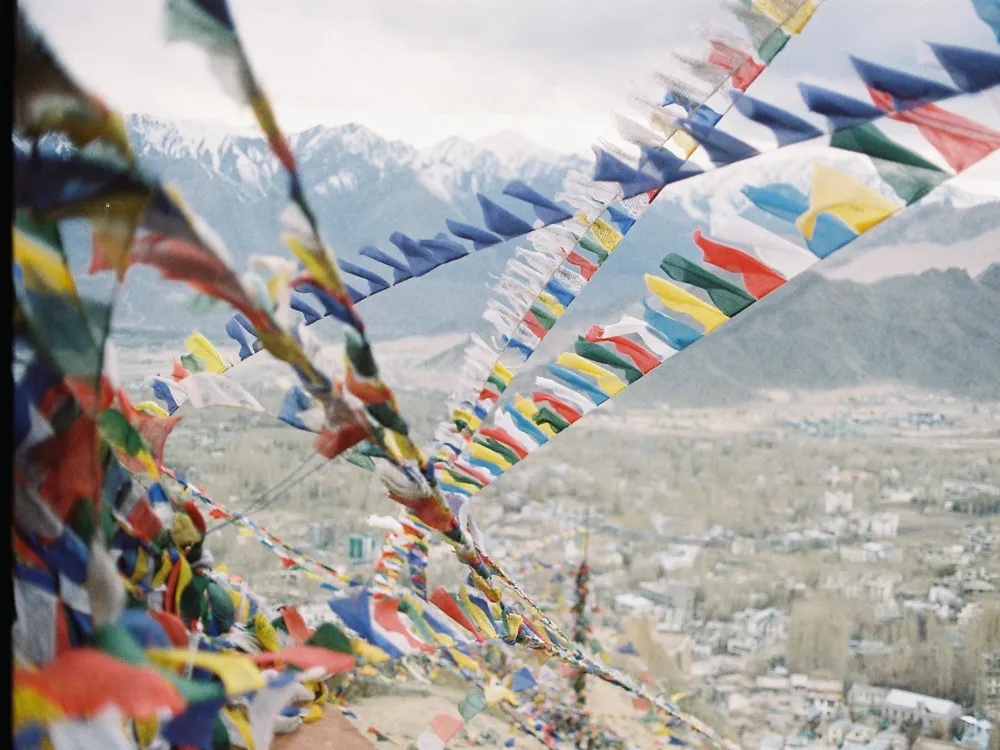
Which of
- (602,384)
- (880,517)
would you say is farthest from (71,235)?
(880,517)

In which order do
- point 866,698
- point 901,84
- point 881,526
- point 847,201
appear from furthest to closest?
point 881,526
point 866,698
point 847,201
point 901,84

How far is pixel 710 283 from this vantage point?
1.35m

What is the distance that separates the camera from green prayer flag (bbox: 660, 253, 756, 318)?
1319 mm

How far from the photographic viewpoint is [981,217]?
22422 millimetres

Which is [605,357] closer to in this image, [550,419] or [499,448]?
[550,419]

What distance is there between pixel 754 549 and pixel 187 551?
11588 mm

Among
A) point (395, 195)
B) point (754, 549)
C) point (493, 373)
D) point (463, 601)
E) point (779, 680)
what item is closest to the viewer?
point (463, 601)

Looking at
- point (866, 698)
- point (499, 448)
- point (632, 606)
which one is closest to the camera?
point (499, 448)

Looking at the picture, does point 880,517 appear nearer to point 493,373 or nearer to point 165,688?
point 493,373

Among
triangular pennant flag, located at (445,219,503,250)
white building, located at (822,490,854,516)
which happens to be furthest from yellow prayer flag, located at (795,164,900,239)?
white building, located at (822,490,854,516)

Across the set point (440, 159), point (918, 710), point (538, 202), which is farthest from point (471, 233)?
point (440, 159)

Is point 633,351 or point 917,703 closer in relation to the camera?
point 633,351

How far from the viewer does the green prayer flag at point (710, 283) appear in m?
1.32

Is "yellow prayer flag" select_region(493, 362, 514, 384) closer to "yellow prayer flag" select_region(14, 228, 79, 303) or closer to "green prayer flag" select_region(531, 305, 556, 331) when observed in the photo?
"green prayer flag" select_region(531, 305, 556, 331)
